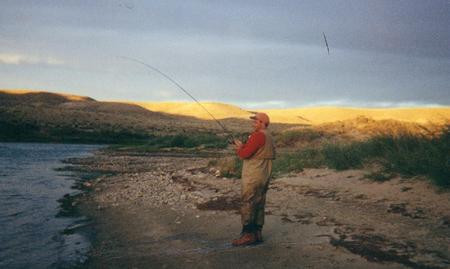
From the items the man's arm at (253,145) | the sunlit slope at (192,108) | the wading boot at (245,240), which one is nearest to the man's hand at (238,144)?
the man's arm at (253,145)

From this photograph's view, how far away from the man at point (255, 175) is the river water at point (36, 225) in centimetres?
236

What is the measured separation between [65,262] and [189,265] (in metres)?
1.78

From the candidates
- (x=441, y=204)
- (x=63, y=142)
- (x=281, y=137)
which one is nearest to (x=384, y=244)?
(x=441, y=204)

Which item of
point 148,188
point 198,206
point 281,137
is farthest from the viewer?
point 281,137

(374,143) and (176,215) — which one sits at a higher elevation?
(374,143)

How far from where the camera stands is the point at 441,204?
7859 mm

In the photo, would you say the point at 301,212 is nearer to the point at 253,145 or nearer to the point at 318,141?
the point at 253,145

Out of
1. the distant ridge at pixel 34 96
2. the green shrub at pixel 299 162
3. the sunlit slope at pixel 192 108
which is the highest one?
the distant ridge at pixel 34 96

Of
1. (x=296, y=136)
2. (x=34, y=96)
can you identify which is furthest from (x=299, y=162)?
(x=34, y=96)

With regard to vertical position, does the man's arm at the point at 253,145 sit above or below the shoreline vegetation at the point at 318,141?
above

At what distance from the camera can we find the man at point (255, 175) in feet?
21.7

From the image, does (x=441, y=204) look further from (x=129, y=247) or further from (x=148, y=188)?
(x=148, y=188)

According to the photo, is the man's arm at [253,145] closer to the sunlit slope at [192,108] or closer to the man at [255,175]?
the man at [255,175]

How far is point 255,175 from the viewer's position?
6.63 metres
